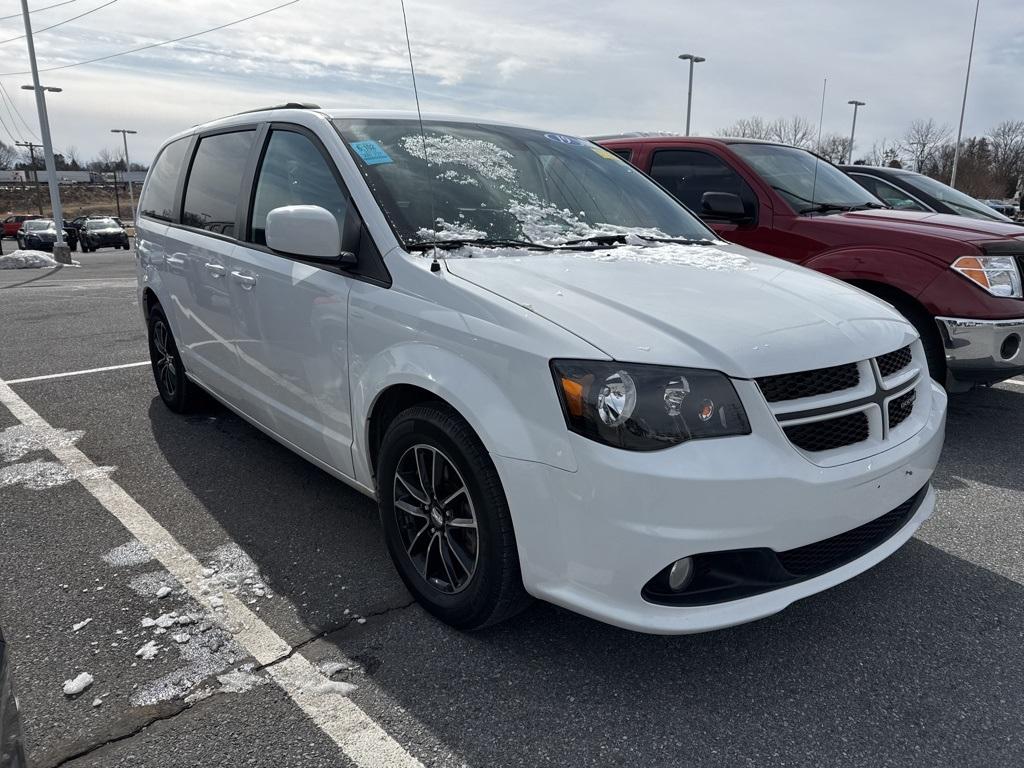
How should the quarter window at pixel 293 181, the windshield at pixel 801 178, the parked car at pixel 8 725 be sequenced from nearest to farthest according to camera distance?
the parked car at pixel 8 725 → the quarter window at pixel 293 181 → the windshield at pixel 801 178

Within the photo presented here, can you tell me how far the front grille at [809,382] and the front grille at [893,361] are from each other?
20 cm

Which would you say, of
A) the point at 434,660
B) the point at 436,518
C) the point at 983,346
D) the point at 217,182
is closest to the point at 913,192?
the point at 983,346

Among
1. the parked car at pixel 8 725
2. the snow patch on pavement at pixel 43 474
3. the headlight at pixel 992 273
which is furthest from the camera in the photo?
the headlight at pixel 992 273

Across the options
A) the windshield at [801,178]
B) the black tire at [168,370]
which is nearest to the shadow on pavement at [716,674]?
the black tire at [168,370]

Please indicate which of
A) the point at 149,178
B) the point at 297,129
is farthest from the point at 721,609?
the point at 149,178

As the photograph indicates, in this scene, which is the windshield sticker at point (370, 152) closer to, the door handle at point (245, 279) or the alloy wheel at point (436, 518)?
the door handle at point (245, 279)

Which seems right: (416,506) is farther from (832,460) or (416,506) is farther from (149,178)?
(149,178)

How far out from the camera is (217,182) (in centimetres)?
407

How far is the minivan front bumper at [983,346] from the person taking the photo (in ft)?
14.9

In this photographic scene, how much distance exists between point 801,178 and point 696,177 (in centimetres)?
80

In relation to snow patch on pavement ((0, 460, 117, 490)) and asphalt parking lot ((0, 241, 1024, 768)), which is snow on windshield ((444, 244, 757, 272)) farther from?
snow patch on pavement ((0, 460, 117, 490))

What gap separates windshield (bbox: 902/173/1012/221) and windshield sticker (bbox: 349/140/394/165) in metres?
7.38

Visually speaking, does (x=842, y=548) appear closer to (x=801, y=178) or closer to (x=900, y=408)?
(x=900, y=408)

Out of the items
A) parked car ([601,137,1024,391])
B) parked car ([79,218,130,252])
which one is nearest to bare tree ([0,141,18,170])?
parked car ([79,218,130,252])
